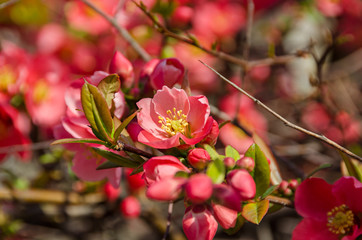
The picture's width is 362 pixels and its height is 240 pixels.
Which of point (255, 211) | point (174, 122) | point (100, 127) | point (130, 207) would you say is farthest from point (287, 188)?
point (130, 207)

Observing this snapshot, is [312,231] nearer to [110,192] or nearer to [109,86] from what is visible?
[109,86]

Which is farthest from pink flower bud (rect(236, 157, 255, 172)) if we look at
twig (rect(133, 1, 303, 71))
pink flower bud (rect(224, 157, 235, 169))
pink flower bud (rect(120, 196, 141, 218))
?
pink flower bud (rect(120, 196, 141, 218))

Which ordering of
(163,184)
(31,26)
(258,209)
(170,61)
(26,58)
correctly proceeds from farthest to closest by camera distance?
1. (31,26)
2. (26,58)
3. (170,61)
4. (258,209)
5. (163,184)

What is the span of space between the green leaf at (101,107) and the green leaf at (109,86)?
0.04 m

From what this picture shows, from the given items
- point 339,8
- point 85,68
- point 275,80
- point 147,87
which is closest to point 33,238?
point 85,68

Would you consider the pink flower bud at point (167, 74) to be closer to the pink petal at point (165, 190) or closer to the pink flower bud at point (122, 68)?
the pink flower bud at point (122, 68)

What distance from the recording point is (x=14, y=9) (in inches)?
76.9

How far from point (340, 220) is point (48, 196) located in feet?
3.23

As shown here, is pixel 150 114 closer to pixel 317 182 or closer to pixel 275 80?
pixel 317 182

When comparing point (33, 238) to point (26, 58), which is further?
point (33, 238)

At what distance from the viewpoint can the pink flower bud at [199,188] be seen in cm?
42

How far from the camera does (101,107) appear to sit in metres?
0.54

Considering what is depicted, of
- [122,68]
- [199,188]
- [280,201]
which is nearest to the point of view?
[199,188]

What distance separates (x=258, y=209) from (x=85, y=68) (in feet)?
3.46
